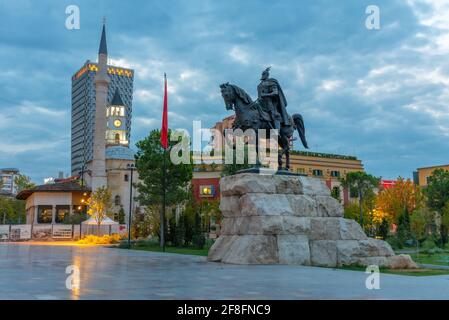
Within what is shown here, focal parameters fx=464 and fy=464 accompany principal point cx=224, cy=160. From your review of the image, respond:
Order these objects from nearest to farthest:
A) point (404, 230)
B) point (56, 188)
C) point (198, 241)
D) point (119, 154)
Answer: point (198, 241), point (404, 230), point (56, 188), point (119, 154)

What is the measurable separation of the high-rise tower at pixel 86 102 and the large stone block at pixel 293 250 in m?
163

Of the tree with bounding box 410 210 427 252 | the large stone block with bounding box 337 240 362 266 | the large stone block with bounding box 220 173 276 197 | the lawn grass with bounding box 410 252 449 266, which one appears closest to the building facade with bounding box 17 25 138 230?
the tree with bounding box 410 210 427 252

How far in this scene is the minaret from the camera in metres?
67.6

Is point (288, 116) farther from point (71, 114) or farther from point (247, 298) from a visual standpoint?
point (71, 114)

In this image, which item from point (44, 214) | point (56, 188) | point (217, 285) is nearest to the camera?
point (217, 285)

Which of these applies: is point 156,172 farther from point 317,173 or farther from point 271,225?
point 317,173

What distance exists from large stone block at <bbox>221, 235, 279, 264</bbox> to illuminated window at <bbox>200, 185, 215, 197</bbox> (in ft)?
179

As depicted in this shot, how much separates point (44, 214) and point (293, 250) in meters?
66.8

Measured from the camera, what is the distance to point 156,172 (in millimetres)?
38000

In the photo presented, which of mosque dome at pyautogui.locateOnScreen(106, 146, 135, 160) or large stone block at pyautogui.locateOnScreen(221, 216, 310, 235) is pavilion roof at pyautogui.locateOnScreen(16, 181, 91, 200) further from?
large stone block at pyautogui.locateOnScreen(221, 216, 310, 235)

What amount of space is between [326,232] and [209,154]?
203ft

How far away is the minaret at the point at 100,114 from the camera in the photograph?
2663 inches

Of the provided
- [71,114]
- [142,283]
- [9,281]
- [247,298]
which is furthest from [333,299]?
[71,114]

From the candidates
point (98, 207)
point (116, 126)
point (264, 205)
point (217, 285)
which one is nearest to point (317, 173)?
point (98, 207)
